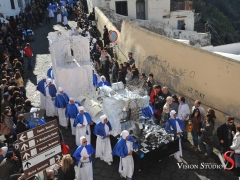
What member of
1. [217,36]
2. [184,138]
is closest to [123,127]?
[184,138]

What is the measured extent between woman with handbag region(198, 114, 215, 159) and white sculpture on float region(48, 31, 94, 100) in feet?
16.0

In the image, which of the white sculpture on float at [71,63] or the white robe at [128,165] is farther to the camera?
the white sculpture on float at [71,63]

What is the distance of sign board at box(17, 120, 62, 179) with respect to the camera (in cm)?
575

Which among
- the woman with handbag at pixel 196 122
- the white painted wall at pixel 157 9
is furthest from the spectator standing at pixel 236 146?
the white painted wall at pixel 157 9

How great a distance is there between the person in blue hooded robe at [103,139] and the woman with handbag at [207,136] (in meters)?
2.70

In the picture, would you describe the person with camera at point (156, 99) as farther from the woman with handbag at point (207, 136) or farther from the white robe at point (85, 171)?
the white robe at point (85, 171)

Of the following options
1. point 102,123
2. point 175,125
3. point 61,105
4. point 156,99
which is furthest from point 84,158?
point 156,99

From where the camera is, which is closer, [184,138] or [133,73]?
[184,138]

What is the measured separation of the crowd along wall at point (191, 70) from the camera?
9844 mm

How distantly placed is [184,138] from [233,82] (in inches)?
94.9

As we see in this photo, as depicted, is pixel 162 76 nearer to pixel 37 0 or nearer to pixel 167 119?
pixel 167 119

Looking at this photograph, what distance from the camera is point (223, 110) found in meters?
10.2

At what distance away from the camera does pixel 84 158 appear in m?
8.16

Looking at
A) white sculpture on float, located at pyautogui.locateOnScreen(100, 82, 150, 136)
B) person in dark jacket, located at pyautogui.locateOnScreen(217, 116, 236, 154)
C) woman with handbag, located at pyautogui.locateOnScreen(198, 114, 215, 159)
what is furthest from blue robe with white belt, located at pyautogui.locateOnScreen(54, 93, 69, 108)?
person in dark jacket, located at pyautogui.locateOnScreen(217, 116, 236, 154)
